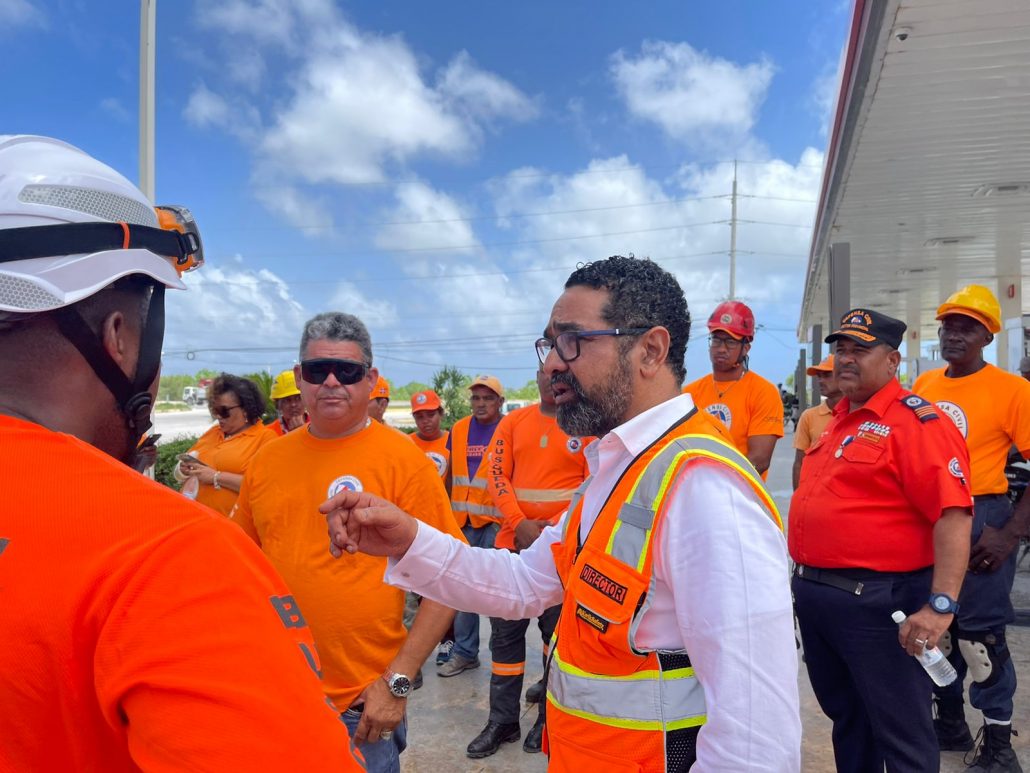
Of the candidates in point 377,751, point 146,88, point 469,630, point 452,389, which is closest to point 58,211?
point 377,751

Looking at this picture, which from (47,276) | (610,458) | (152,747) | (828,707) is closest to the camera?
(152,747)

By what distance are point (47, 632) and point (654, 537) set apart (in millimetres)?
1101

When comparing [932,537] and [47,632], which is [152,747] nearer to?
[47,632]

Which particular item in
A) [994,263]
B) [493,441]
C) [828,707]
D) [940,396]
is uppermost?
[994,263]

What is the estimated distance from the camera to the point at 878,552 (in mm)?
2955

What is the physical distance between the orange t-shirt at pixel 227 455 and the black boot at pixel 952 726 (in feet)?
14.3

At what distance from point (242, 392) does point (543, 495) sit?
2412 millimetres

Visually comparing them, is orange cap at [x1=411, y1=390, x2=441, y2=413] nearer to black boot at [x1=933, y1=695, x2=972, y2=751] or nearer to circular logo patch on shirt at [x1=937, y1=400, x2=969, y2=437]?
circular logo patch on shirt at [x1=937, y1=400, x2=969, y2=437]

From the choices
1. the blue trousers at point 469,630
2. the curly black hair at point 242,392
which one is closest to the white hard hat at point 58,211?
the curly black hair at point 242,392

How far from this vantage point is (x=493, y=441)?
474cm

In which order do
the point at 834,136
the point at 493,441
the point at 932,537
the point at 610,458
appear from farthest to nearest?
the point at 834,136
the point at 493,441
the point at 932,537
the point at 610,458

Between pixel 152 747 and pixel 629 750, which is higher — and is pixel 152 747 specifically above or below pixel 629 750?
above

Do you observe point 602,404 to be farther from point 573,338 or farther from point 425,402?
point 425,402

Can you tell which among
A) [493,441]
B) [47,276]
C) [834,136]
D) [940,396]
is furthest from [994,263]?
[47,276]
